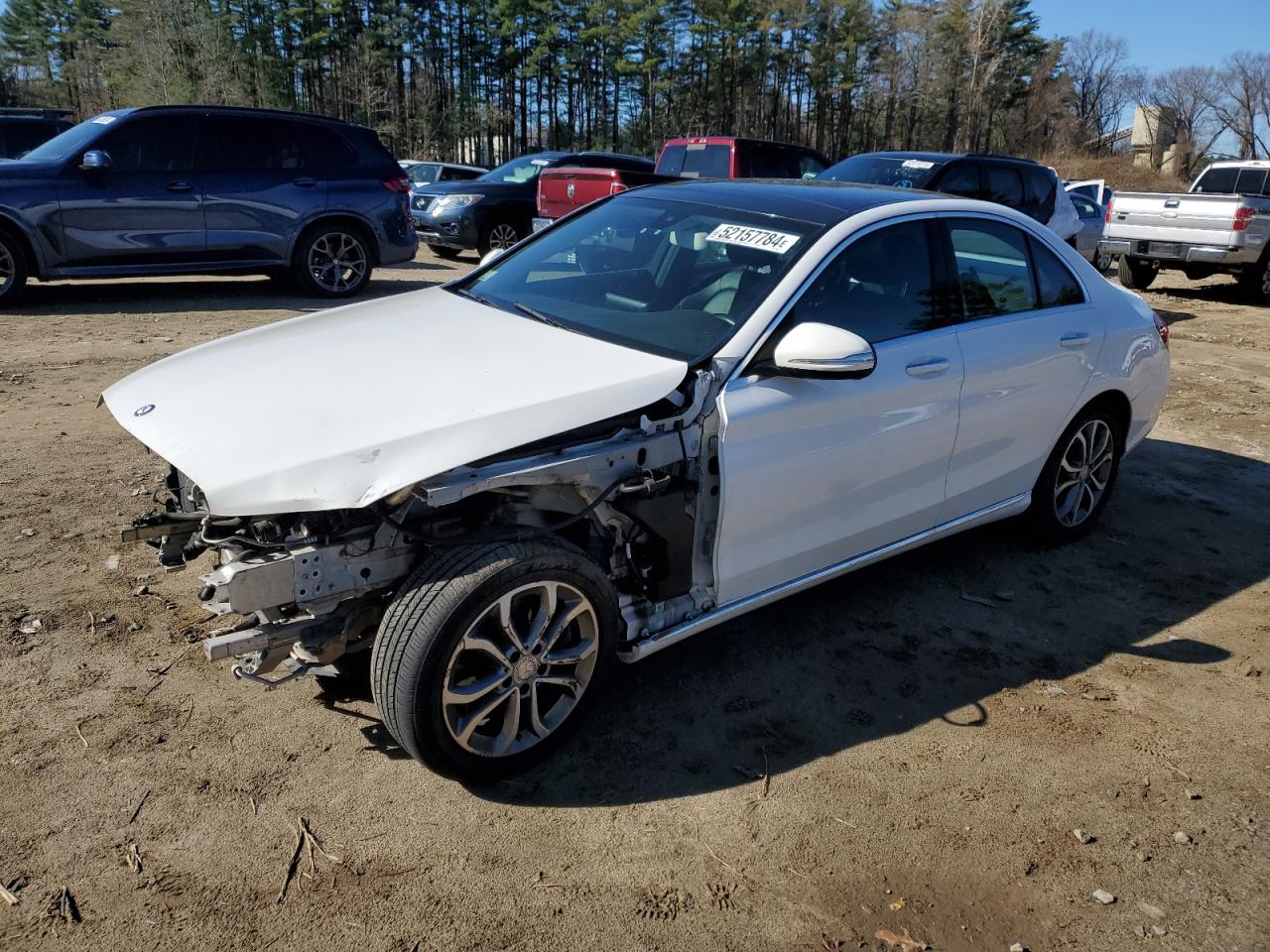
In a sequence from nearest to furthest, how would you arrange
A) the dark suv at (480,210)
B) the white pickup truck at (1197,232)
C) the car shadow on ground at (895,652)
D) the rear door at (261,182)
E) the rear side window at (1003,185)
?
the car shadow on ground at (895,652)
the rear door at (261,182)
the rear side window at (1003,185)
the white pickup truck at (1197,232)
the dark suv at (480,210)

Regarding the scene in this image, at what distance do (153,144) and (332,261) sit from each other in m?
2.00

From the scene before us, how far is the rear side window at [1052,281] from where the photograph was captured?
15.1 ft

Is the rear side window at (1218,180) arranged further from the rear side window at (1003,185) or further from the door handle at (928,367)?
the door handle at (928,367)

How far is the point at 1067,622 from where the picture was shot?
4332mm

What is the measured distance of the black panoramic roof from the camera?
3.93 meters

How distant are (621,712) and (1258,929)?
1.91 meters

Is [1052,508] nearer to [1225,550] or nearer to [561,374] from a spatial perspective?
[1225,550]

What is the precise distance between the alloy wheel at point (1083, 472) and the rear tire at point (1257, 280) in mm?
11490

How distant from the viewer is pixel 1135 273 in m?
15.2

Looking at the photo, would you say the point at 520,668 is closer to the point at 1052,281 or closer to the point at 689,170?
the point at 1052,281

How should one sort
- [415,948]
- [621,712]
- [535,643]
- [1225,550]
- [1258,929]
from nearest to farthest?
[415,948] < [1258,929] < [535,643] < [621,712] < [1225,550]

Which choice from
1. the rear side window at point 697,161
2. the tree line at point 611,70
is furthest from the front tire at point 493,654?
the tree line at point 611,70

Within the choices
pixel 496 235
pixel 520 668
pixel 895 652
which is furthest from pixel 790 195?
pixel 496 235

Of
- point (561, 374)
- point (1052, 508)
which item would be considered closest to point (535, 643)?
point (561, 374)
